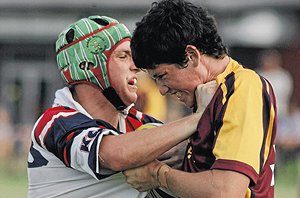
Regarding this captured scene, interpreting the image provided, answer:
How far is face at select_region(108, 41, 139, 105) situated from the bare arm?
0.53m

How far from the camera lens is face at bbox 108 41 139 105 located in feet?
15.8

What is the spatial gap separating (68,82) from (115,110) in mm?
287

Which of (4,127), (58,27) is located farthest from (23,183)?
(58,27)

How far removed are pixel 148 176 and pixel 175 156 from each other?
0.63 feet

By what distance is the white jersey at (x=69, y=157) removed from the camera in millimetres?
4414

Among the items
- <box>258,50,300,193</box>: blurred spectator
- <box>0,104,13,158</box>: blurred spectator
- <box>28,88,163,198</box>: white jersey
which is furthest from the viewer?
<box>0,104,13,158</box>: blurred spectator

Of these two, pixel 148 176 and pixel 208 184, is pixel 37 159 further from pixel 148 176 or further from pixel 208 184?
pixel 208 184

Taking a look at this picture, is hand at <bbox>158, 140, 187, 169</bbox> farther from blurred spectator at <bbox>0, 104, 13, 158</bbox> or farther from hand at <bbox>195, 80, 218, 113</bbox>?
blurred spectator at <bbox>0, 104, 13, 158</bbox>

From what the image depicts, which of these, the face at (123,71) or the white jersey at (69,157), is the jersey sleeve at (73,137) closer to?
the white jersey at (69,157)

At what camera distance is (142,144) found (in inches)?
171

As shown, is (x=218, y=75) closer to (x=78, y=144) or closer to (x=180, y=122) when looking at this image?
(x=180, y=122)

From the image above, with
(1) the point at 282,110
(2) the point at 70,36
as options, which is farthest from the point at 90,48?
(1) the point at 282,110

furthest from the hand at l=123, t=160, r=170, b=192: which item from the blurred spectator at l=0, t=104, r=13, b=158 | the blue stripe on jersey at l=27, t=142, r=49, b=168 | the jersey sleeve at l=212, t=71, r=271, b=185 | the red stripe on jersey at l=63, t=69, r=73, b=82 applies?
the blurred spectator at l=0, t=104, r=13, b=158

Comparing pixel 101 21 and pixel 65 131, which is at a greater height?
pixel 101 21
